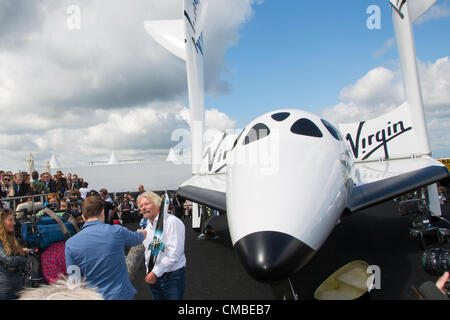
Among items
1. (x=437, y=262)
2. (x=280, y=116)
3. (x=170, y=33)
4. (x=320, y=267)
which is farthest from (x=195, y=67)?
(x=437, y=262)

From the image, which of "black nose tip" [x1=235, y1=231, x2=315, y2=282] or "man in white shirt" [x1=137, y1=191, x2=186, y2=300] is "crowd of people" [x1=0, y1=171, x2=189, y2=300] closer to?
"man in white shirt" [x1=137, y1=191, x2=186, y2=300]

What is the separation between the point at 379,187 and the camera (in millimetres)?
4801

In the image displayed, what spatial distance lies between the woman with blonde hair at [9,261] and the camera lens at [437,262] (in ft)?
15.1

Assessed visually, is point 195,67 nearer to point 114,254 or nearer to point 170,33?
point 170,33

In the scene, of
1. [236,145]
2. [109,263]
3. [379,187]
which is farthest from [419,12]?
[109,263]

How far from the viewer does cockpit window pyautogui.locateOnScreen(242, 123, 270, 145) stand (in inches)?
156

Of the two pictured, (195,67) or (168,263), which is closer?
(168,263)

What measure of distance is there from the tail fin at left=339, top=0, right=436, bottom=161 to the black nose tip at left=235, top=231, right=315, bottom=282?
6056mm

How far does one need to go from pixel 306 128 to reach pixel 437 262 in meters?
2.24

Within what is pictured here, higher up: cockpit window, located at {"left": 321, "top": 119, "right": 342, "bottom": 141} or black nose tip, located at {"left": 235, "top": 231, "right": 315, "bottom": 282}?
cockpit window, located at {"left": 321, "top": 119, "right": 342, "bottom": 141}

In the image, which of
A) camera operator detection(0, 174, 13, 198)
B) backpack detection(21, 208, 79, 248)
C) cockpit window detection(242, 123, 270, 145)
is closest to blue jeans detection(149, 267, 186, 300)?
cockpit window detection(242, 123, 270, 145)

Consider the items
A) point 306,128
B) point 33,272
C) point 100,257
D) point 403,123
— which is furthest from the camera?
point 403,123

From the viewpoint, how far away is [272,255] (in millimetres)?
2494
